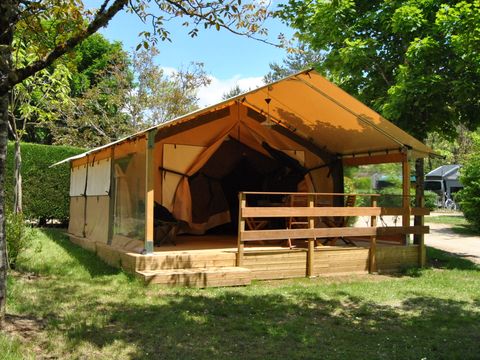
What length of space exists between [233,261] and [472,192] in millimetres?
10804

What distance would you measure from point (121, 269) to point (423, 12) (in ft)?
21.7

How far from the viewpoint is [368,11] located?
32.2 ft

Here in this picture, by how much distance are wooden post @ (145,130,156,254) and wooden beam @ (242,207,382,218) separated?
1.32m

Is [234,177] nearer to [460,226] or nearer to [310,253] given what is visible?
[310,253]

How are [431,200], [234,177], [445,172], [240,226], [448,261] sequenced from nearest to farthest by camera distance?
[240,226]
[448,261]
[234,177]
[431,200]
[445,172]

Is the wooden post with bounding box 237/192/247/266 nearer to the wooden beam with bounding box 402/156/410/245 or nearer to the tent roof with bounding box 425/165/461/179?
the wooden beam with bounding box 402/156/410/245

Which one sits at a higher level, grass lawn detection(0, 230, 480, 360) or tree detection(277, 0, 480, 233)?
tree detection(277, 0, 480, 233)

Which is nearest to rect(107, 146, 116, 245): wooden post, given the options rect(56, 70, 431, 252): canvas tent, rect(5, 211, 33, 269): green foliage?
rect(56, 70, 431, 252): canvas tent

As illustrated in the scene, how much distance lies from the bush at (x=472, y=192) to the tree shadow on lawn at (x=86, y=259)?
11475mm

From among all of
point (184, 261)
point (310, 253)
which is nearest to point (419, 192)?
point (310, 253)

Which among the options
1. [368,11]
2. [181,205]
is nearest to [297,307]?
[181,205]

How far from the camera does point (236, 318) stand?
17.2 feet

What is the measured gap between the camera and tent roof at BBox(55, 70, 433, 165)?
8.35 m

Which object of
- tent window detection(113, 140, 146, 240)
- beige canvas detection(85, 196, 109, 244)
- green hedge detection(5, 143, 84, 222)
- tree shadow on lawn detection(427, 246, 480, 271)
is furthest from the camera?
green hedge detection(5, 143, 84, 222)
